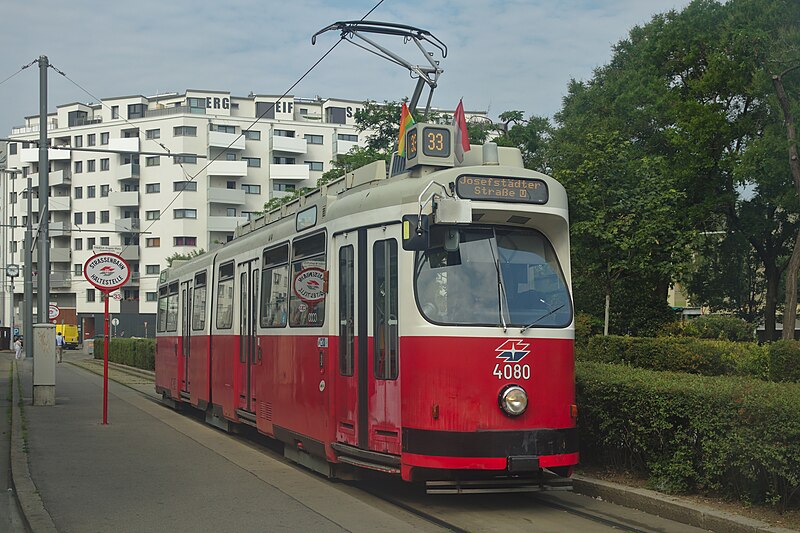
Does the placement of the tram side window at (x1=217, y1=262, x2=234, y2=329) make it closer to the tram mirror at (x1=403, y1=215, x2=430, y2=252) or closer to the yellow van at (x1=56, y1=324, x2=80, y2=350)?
the tram mirror at (x1=403, y1=215, x2=430, y2=252)

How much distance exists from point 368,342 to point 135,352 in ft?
134

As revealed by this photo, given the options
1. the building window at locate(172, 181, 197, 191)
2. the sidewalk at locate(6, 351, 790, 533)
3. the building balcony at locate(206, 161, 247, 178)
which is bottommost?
the sidewalk at locate(6, 351, 790, 533)

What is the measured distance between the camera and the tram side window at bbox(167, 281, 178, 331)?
2084 centimetres

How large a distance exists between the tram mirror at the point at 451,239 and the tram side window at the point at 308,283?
214 centimetres

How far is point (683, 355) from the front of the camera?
26625 millimetres

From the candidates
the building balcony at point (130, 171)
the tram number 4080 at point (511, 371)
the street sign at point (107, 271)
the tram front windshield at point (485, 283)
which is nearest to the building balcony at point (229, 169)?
the building balcony at point (130, 171)

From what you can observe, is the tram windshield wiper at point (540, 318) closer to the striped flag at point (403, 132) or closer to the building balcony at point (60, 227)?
the striped flag at point (403, 132)

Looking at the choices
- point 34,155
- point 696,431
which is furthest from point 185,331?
point 34,155

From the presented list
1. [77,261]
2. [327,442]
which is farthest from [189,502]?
[77,261]

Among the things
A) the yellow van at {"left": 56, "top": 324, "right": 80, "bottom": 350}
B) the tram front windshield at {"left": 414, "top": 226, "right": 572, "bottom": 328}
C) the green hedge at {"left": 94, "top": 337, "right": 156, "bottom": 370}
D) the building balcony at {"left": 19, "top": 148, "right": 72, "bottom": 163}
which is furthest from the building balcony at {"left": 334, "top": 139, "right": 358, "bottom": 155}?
the tram front windshield at {"left": 414, "top": 226, "right": 572, "bottom": 328}

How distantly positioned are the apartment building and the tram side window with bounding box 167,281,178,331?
201 ft

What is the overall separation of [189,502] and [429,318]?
3.08m

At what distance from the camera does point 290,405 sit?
1180cm

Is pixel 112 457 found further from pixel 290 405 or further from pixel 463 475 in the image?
pixel 463 475
